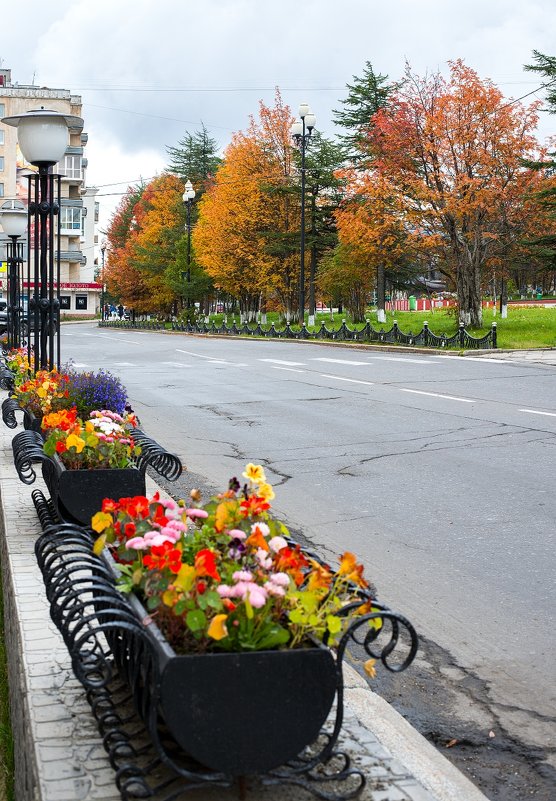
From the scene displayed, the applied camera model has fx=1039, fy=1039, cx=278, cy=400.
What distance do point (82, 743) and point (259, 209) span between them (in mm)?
58271

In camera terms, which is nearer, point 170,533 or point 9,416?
point 170,533

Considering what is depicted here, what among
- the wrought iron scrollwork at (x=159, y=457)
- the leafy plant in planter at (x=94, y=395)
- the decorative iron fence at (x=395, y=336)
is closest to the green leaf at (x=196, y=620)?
the wrought iron scrollwork at (x=159, y=457)

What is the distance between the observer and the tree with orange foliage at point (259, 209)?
59375mm

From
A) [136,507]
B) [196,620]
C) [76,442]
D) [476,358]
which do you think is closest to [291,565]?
[196,620]

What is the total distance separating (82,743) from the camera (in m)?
3.44

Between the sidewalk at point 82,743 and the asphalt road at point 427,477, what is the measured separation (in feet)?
2.35

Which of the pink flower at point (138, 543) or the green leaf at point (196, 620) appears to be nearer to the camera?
the green leaf at point (196, 620)

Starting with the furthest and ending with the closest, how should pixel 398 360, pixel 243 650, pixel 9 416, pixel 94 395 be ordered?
pixel 398 360, pixel 9 416, pixel 94 395, pixel 243 650

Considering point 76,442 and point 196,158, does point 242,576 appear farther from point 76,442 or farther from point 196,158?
point 196,158

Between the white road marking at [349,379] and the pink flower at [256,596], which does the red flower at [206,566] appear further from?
the white road marking at [349,379]

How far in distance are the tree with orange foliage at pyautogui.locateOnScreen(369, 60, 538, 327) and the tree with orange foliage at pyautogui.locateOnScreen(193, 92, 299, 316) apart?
20296 millimetres

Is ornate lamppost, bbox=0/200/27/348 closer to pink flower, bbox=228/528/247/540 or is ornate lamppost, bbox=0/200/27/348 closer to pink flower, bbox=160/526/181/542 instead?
pink flower, bbox=160/526/181/542

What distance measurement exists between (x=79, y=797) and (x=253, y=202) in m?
58.0

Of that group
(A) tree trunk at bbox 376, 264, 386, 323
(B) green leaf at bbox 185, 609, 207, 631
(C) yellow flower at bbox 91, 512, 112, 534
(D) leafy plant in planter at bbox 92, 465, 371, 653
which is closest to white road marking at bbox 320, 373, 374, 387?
(C) yellow flower at bbox 91, 512, 112, 534
